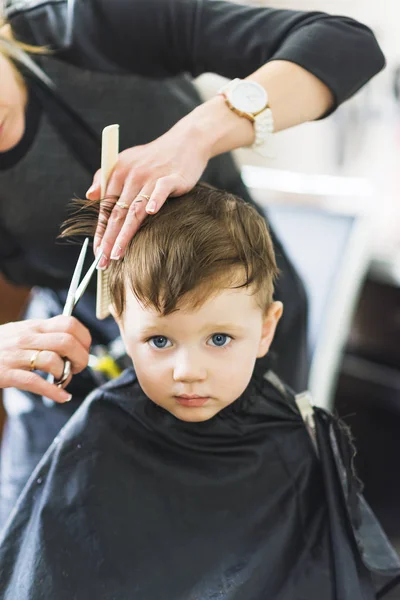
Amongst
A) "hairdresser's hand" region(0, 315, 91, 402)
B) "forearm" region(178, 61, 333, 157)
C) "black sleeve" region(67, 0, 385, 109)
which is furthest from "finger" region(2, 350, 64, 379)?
"black sleeve" region(67, 0, 385, 109)

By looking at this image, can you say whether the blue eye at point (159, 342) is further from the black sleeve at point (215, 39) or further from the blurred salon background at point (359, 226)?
the blurred salon background at point (359, 226)

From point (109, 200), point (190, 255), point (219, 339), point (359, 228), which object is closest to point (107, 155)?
point (109, 200)

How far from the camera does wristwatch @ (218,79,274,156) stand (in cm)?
85

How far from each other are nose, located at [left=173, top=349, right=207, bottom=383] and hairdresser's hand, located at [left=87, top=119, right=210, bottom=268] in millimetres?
142


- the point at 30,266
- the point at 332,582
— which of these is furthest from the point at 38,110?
the point at 332,582

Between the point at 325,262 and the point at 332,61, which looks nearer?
the point at 332,61

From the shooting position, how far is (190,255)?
0.78 meters

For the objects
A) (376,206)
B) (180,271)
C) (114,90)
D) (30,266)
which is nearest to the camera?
(180,271)

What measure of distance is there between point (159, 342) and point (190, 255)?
0.12 m

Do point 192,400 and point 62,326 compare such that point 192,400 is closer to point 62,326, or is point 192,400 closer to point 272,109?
point 62,326

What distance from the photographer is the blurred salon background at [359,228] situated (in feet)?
5.43

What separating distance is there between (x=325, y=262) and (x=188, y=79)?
0.66m

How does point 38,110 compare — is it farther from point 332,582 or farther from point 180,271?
point 332,582

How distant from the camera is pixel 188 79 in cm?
113
